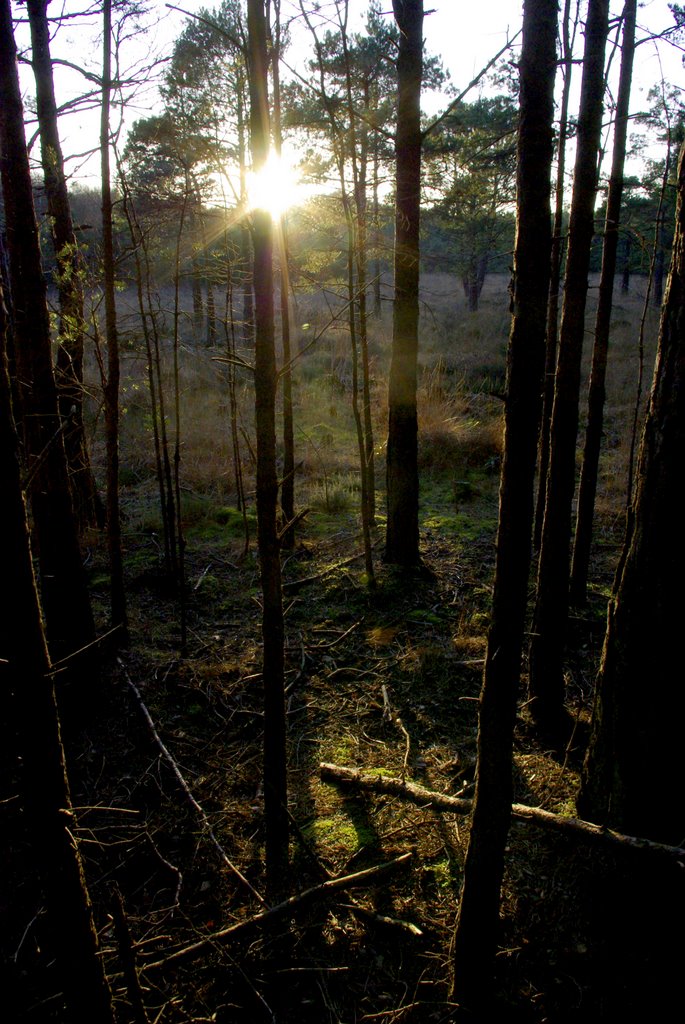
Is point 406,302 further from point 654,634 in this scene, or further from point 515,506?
point 515,506

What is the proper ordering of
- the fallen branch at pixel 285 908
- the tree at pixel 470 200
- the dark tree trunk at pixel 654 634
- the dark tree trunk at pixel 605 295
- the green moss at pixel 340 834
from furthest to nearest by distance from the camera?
1. the tree at pixel 470 200
2. the dark tree trunk at pixel 605 295
3. the green moss at pixel 340 834
4. the fallen branch at pixel 285 908
5. the dark tree trunk at pixel 654 634

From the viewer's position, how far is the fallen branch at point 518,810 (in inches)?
103

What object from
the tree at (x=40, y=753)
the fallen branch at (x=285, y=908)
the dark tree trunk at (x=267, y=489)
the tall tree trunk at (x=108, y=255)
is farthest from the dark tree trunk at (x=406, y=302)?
the tree at (x=40, y=753)

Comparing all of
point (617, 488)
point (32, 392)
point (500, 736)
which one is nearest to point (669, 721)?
point (500, 736)

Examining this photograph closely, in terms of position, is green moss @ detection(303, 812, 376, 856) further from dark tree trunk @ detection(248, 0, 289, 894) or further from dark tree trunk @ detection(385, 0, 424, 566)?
dark tree trunk @ detection(385, 0, 424, 566)

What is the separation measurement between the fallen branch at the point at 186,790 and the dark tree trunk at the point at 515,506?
1.26m

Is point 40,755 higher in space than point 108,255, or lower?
lower

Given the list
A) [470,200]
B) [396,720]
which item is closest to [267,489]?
[396,720]

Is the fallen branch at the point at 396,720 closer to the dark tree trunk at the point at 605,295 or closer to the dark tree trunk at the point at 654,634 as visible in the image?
the dark tree trunk at the point at 654,634

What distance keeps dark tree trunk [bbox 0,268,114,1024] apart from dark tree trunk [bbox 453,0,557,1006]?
1.49 metres

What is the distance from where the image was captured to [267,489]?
9.85 feet

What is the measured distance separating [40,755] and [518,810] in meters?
2.20

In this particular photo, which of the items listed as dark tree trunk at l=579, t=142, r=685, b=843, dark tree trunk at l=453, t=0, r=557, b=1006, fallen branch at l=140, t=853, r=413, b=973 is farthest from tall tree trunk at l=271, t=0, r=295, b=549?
dark tree trunk at l=453, t=0, r=557, b=1006

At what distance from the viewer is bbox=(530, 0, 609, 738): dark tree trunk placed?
15.0 feet
